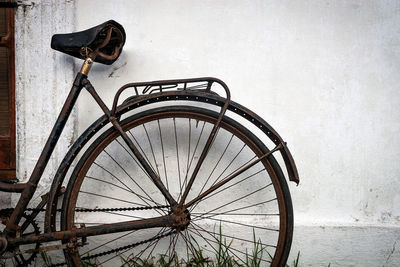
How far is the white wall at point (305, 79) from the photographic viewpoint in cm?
242

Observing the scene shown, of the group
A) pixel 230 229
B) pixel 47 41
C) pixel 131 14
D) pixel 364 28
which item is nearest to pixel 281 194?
pixel 230 229

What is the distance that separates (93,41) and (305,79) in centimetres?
139

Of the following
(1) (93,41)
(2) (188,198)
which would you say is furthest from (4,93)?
(2) (188,198)

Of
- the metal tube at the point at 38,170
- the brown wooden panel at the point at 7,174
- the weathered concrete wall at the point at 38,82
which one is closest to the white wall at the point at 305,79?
the weathered concrete wall at the point at 38,82

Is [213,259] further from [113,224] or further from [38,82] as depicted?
[38,82]

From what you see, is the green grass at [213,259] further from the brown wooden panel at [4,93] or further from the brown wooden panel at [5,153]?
the brown wooden panel at [4,93]

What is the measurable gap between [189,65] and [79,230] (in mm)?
1241

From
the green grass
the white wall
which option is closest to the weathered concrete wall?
the white wall

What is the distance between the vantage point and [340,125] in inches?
97.0

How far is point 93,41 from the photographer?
2.02 m

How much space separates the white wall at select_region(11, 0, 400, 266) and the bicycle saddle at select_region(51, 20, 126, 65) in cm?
27

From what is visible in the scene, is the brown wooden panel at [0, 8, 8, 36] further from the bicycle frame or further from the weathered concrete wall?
the bicycle frame

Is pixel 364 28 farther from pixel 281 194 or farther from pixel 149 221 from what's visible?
pixel 149 221

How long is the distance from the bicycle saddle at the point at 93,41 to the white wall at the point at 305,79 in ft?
0.89
